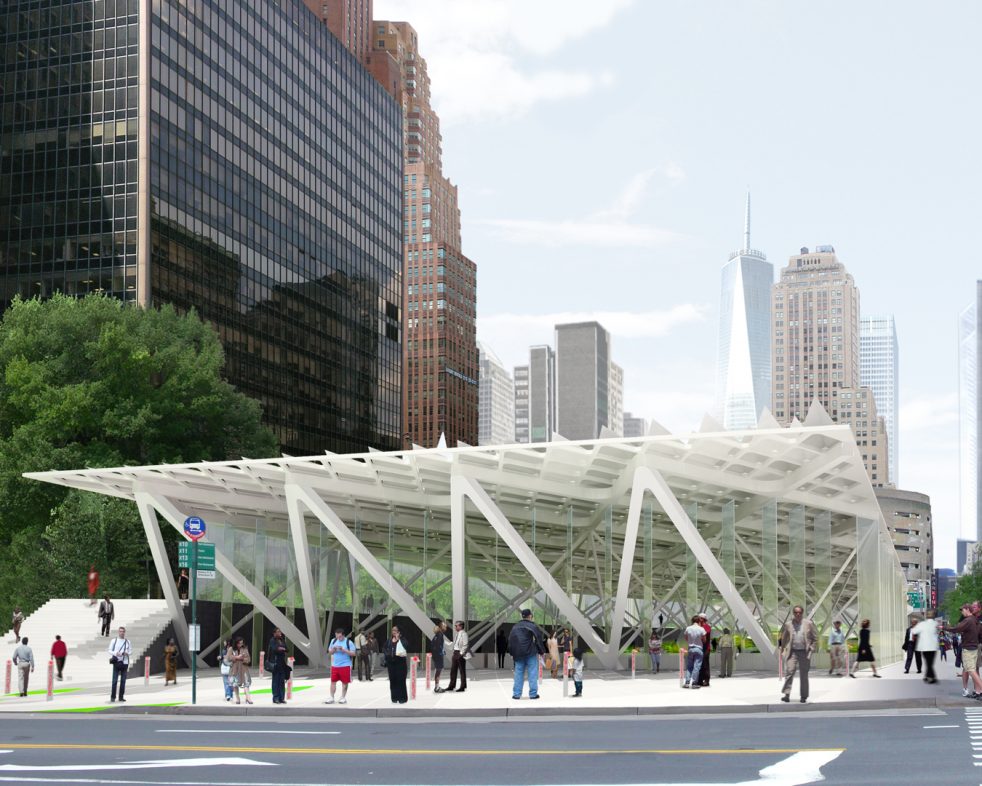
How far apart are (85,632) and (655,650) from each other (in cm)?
1851

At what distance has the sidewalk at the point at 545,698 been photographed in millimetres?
22217

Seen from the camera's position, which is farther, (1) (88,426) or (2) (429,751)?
(1) (88,426)

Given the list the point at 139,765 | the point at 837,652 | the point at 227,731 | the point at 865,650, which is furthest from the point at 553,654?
the point at 139,765

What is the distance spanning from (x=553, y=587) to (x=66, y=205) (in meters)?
67.8

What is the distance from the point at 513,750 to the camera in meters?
15.8

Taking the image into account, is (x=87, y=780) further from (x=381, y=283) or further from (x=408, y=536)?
(x=381, y=283)

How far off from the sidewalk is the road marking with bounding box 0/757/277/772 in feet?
26.1

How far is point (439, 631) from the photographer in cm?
2800

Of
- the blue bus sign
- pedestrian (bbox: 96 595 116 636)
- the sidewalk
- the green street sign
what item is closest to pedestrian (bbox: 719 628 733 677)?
the sidewalk

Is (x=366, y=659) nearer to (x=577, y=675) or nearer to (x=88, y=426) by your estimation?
(x=577, y=675)

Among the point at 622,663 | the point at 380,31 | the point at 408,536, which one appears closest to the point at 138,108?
the point at 408,536

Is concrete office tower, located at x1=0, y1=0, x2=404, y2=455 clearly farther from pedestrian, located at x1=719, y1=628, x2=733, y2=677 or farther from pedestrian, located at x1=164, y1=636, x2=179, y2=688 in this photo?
pedestrian, located at x1=719, y1=628, x2=733, y2=677

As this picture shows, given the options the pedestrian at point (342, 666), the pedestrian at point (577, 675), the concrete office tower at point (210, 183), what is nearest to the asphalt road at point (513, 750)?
the pedestrian at point (342, 666)

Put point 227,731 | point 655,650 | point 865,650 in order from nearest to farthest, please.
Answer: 1. point 227,731
2. point 865,650
3. point 655,650
